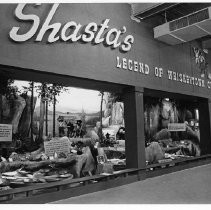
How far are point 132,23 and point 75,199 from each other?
15.3 feet

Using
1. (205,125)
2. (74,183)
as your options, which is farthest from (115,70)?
(205,125)

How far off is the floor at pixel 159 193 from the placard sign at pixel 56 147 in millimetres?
1480

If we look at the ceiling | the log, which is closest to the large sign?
the ceiling

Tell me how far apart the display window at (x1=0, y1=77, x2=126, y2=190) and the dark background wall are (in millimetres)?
1336

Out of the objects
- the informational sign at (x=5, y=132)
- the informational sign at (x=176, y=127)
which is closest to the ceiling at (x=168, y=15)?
the informational sign at (x=176, y=127)

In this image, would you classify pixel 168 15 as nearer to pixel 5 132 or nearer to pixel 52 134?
pixel 52 134

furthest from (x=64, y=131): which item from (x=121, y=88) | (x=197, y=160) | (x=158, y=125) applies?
(x=197, y=160)

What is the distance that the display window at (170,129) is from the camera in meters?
9.10

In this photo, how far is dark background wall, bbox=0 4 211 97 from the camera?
15.9 feet

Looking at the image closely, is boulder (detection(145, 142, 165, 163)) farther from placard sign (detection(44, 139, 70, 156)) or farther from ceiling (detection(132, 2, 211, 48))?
ceiling (detection(132, 2, 211, 48))

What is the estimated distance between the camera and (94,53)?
6.20 meters

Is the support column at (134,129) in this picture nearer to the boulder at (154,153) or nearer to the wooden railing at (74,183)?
the wooden railing at (74,183)

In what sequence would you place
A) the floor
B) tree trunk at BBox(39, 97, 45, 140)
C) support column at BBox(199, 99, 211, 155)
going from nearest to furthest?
1. the floor
2. tree trunk at BBox(39, 97, 45, 140)
3. support column at BBox(199, 99, 211, 155)

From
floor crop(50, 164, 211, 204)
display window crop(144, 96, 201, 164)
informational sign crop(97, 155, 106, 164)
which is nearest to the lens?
floor crop(50, 164, 211, 204)
